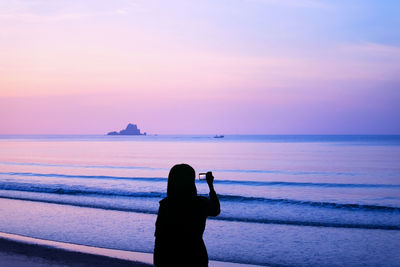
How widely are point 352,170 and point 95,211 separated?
22.5 meters

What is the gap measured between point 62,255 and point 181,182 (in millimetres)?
5841

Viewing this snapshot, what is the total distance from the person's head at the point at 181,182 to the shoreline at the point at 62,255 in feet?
15.4

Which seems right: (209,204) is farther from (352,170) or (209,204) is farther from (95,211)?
(352,170)

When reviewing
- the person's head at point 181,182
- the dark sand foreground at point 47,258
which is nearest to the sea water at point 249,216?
the dark sand foreground at point 47,258

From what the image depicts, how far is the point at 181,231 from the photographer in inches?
132

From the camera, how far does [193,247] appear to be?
3.38 m

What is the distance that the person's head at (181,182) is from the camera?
10.7ft

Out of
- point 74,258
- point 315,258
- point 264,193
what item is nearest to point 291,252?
point 315,258

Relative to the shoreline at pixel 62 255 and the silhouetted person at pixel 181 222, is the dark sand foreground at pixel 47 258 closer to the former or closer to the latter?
the shoreline at pixel 62 255

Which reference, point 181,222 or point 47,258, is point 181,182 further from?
point 47,258

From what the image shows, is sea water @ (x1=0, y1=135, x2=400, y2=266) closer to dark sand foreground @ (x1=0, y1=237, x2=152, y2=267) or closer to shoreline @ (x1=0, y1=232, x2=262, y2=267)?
shoreline @ (x1=0, y1=232, x2=262, y2=267)

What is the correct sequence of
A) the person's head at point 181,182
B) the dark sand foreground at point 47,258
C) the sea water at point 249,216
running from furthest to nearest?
the sea water at point 249,216, the dark sand foreground at point 47,258, the person's head at point 181,182

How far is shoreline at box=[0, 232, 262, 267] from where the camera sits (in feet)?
25.0

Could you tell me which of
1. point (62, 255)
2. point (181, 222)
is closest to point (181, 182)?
point (181, 222)
